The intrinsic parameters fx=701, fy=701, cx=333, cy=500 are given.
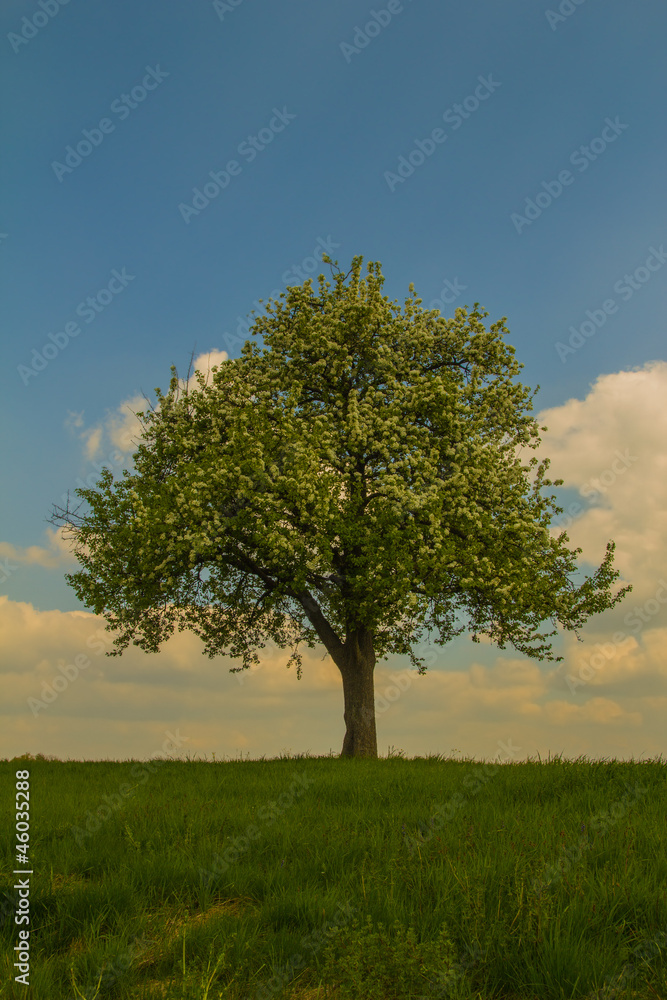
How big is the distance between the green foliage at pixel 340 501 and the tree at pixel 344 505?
74 millimetres

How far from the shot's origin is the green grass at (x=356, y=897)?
19.4ft

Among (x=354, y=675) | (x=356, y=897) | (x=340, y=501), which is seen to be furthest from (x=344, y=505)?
(x=356, y=897)

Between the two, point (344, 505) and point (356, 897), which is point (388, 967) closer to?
point (356, 897)

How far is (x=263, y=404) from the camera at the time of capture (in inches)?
947

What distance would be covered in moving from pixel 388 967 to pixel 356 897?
166 cm

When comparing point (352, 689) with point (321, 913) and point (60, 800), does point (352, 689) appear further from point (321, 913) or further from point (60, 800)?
point (321, 913)

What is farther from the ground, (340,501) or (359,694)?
(340,501)

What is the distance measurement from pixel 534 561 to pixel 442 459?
4.57 m

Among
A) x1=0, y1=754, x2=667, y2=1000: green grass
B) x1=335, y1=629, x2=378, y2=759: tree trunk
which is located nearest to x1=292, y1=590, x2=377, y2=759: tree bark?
x1=335, y1=629, x2=378, y2=759: tree trunk

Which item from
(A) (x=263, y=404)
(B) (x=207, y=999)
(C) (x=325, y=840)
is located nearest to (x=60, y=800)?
(C) (x=325, y=840)

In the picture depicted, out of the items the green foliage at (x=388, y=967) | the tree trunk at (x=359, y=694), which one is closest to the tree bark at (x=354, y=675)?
the tree trunk at (x=359, y=694)

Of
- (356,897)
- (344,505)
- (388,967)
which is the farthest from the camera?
(344,505)

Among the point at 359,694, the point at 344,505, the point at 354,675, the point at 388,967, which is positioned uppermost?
the point at 344,505

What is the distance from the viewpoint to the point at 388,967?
18.8 ft
